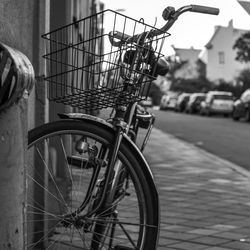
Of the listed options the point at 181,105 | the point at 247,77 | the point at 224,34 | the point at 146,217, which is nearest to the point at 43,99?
the point at 146,217

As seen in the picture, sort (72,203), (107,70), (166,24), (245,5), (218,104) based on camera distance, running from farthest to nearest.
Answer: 1. (218,104)
2. (245,5)
3. (72,203)
4. (166,24)
5. (107,70)

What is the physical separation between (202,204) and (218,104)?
33372 mm

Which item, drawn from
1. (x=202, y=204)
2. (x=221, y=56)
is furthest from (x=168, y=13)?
(x=221, y=56)

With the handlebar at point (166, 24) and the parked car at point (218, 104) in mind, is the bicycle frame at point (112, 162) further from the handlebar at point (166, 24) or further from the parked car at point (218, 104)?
the parked car at point (218, 104)

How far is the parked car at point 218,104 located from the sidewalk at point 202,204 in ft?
91.6

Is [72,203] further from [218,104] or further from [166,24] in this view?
[218,104]

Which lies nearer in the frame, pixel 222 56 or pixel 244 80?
pixel 244 80

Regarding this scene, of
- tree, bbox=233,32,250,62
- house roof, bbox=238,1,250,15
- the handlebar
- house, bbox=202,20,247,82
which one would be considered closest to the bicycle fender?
the handlebar

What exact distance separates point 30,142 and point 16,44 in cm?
44

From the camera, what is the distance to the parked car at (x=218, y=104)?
38.6 m

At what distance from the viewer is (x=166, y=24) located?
3018mm

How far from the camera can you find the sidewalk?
14.5ft

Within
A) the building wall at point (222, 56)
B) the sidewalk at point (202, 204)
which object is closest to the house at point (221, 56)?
the building wall at point (222, 56)

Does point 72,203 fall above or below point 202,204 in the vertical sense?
above
